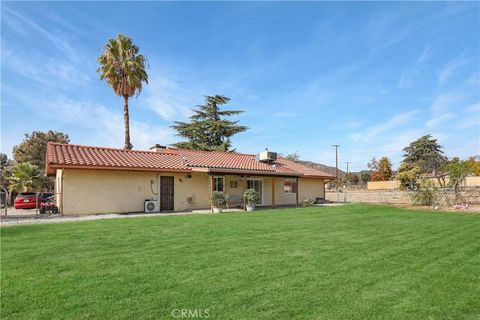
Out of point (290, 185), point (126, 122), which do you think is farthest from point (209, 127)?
point (290, 185)

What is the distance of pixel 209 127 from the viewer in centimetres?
3788

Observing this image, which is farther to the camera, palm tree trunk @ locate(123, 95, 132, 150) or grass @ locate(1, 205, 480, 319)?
palm tree trunk @ locate(123, 95, 132, 150)

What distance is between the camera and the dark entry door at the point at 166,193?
18.7m

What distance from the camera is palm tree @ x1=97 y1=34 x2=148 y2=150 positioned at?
25.5 metres

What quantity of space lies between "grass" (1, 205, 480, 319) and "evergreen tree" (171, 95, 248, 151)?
29.2 metres

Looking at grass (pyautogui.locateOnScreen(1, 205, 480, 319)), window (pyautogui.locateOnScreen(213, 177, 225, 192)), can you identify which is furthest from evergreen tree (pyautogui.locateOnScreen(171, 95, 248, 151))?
grass (pyautogui.locateOnScreen(1, 205, 480, 319))

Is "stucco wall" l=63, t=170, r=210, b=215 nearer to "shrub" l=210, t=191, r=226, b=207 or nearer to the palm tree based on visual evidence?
"shrub" l=210, t=191, r=226, b=207

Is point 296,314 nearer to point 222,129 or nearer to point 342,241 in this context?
point 342,241

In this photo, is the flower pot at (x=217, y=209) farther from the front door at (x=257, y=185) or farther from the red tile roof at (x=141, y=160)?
the front door at (x=257, y=185)

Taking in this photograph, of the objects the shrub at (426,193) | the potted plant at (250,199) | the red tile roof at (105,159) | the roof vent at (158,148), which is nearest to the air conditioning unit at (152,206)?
the red tile roof at (105,159)

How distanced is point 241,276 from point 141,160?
49.3ft

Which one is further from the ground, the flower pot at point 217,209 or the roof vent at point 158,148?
the roof vent at point 158,148

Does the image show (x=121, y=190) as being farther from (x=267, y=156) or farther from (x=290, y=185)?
(x=290, y=185)

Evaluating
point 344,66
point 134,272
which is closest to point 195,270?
point 134,272
